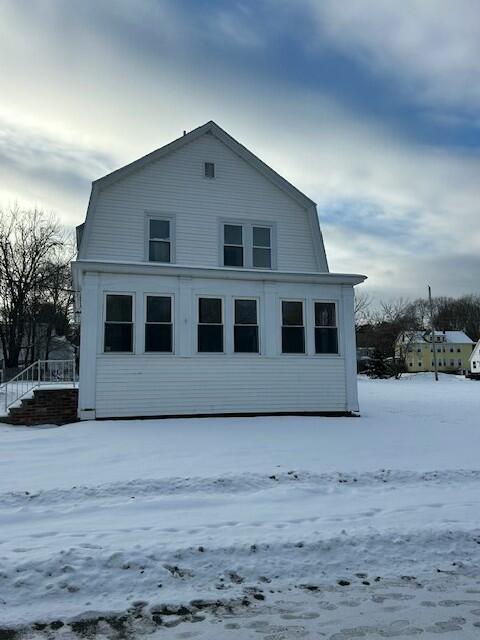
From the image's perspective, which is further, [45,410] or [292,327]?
[292,327]

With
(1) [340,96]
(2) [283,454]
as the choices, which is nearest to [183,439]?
(2) [283,454]

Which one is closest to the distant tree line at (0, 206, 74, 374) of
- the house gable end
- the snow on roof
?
the house gable end

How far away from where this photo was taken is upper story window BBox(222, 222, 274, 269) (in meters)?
13.7

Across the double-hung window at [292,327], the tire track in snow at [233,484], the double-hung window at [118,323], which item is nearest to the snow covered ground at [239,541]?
the tire track in snow at [233,484]

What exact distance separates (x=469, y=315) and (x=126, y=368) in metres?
83.3

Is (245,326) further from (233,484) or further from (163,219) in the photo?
(233,484)

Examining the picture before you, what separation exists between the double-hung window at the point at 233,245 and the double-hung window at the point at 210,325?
6.27 ft

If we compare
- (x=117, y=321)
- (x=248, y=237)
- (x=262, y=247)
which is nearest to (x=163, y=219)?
(x=248, y=237)

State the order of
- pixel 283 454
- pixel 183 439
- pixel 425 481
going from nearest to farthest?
pixel 425 481 → pixel 283 454 → pixel 183 439

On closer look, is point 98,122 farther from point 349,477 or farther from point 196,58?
point 349,477

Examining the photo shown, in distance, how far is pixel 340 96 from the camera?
12.2m

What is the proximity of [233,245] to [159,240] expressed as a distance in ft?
6.65

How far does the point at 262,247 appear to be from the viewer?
548 inches

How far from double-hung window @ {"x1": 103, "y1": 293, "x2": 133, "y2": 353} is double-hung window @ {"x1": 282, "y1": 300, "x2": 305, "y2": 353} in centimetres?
374
